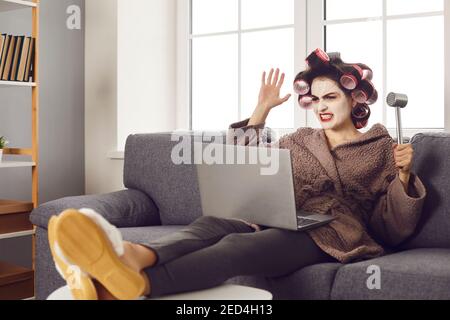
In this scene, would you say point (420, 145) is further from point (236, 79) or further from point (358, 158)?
point (236, 79)

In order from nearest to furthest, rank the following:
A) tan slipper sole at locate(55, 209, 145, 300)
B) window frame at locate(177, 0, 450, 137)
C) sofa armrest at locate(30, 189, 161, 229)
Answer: tan slipper sole at locate(55, 209, 145, 300), sofa armrest at locate(30, 189, 161, 229), window frame at locate(177, 0, 450, 137)

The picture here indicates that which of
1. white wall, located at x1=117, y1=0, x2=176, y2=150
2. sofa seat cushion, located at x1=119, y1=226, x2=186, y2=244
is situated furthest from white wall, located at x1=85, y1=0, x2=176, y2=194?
sofa seat cushion, located at x1=119, y1=226, x2=186, y2=244

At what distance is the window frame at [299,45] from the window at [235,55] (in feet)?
0.08

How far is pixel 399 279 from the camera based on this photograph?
5.92 feet

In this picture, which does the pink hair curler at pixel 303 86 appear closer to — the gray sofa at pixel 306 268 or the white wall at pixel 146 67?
the gray sofa at pixel 306 268

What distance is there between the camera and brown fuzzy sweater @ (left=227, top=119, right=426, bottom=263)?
80.8 inches

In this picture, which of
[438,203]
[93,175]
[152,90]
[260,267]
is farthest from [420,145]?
[93,175]

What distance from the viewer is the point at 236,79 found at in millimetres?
3375

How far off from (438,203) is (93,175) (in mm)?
1952

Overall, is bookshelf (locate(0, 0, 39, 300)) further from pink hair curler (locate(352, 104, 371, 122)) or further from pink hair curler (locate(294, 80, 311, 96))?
pink hair curler (locate(352, 104, 371, 122))

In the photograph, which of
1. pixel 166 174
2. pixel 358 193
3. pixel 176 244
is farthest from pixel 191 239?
pixel 166 174

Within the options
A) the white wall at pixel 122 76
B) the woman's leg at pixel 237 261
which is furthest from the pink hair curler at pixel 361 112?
the white wall at pixel 122 76

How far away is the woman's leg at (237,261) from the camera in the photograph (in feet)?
5.11

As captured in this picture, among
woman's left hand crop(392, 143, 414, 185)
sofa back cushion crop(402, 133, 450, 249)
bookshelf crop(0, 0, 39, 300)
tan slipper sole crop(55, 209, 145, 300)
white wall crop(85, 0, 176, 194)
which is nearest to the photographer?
tan slipper sole crop(55, 209, 145, 300)
